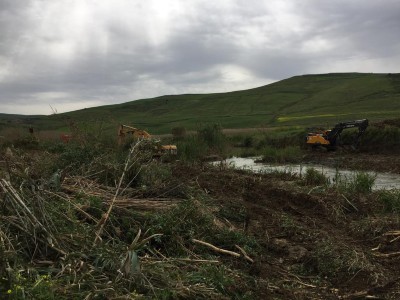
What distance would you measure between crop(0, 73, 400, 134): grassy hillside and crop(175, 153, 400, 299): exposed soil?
4495 cm

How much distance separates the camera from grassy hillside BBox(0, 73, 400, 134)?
204ft

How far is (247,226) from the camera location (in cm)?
752

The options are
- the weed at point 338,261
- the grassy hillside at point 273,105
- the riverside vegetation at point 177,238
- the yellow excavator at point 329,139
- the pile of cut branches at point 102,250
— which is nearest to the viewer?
the pile of cut branches at point 102,250

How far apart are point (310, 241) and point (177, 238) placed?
6.91 feet

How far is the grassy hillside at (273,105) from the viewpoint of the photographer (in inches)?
2447

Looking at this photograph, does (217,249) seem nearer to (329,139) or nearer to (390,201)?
(390,201)

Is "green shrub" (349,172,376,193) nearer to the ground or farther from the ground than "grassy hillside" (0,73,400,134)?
nearer to the ground

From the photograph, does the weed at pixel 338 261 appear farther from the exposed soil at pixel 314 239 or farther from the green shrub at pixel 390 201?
the green shrub at pixel 390 201

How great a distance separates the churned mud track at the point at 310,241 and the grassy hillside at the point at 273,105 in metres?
45.2

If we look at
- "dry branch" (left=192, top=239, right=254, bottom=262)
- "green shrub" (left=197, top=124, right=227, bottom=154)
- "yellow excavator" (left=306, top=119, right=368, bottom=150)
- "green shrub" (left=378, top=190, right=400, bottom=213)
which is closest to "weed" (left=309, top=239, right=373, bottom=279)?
"dry branch" (left=192, top=239, right=254, bottom=262)

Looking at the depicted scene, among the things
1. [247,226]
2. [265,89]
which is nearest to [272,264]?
[247,226]

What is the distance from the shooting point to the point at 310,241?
22.6ft

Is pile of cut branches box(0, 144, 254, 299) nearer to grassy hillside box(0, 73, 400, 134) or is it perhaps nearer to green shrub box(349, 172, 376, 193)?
green shrub box(349, 172, 376, 193)

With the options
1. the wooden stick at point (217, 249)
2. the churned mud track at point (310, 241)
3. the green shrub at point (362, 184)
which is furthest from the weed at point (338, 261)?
the green shrub at point (362, 184)
